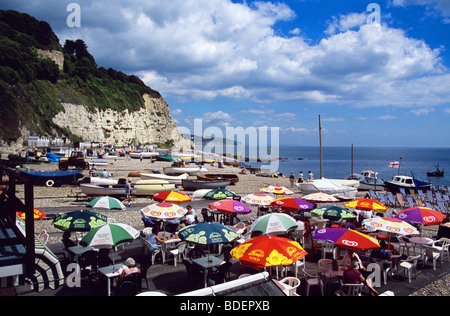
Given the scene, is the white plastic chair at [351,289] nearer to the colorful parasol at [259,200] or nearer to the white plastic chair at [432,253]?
the white plastic chair at [432,253]

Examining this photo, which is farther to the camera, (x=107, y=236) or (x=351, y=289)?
(x=107, y=236)

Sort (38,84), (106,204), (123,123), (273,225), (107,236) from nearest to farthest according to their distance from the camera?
(107,236)
(273,225)
(106,204)
(38,84)
(123,123)

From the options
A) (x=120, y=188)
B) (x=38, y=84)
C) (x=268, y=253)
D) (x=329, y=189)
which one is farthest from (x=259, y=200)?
(x=38, y=84)

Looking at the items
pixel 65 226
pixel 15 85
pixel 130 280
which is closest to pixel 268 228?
pixel 130 280

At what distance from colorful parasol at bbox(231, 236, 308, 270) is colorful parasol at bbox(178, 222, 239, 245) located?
2.79 ft

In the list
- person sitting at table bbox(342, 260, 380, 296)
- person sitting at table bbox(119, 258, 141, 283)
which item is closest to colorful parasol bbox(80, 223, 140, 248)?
person sitting at table bbox(119, 258, 141, 283)

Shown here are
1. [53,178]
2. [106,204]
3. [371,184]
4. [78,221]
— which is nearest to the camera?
[78,221]

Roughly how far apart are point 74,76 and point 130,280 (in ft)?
310

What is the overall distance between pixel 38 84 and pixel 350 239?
7433cm

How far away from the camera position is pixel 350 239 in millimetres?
8281

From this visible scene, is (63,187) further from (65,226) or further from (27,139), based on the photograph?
(27,139)

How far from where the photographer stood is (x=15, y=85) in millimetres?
59750

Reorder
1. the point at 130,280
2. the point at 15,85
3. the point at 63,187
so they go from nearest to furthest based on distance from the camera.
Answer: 1. the point at 130,280
2. the point at 63,187
3. the point at 15,85

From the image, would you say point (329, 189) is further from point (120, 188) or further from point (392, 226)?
point (120, 188)
